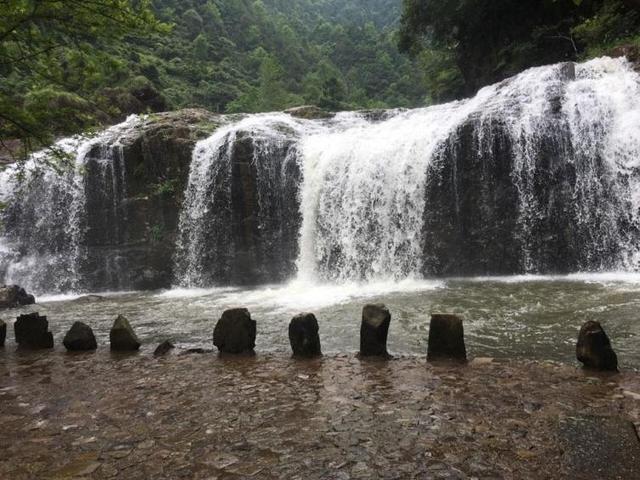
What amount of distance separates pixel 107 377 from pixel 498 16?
91.3ft

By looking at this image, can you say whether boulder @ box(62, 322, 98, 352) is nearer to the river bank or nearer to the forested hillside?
the river bank

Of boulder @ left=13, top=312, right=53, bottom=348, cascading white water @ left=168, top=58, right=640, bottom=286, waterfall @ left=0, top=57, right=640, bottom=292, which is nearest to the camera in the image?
boulder @ left=13, top=312, right=53, bottom=348

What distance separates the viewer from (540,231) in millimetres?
13766

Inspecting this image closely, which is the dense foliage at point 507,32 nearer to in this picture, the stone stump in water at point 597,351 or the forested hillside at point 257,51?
the forested hillside at point 257,51

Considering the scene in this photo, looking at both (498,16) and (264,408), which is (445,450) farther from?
(498,16)

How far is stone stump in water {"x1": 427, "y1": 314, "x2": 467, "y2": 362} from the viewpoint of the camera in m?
5.46

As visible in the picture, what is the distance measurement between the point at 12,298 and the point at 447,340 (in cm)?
1407

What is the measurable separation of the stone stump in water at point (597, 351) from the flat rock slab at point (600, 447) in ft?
4.40

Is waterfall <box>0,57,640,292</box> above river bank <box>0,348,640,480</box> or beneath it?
above

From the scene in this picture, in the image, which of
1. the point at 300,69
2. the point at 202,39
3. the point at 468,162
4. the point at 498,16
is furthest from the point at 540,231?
the point at 300,69

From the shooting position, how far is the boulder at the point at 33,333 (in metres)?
7.47

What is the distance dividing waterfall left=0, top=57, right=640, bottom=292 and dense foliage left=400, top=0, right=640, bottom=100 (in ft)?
16.0

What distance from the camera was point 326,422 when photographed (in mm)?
3797

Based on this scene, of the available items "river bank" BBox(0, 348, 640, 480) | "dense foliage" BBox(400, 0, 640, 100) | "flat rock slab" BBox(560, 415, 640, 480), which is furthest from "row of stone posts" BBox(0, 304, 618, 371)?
"dense foliage" BBox(400, 0, 640, 100)
